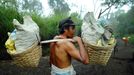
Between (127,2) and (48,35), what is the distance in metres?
22.5

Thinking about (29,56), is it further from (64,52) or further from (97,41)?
(97,41)

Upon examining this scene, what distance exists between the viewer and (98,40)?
9.85 feet

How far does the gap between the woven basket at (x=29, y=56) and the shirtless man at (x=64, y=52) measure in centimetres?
39

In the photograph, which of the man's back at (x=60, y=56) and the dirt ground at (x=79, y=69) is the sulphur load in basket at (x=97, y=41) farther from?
the dirt ground at (x=79, y=69)

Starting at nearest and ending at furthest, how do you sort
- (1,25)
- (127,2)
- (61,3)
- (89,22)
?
(89,22), (1,25), (127,2), (61,3)

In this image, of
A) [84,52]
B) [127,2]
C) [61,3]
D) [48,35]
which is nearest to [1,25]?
[48,35]

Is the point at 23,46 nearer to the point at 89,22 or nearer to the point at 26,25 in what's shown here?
the point at 26,25

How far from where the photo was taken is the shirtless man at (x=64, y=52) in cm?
318

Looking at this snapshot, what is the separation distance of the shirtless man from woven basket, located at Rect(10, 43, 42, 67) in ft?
1.28

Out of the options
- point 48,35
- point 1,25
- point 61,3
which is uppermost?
point 1,25

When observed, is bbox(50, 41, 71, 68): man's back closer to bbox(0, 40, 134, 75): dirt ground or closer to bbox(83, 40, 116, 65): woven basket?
bbox(83, 40, 116, 65): woven basket

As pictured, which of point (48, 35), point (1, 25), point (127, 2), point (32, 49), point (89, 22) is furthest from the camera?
point (127, 2)

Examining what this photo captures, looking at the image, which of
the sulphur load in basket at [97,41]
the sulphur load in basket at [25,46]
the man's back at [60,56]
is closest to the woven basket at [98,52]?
the sulphur load in basket at [97,41]

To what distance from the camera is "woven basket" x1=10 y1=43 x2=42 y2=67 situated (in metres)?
2.84
